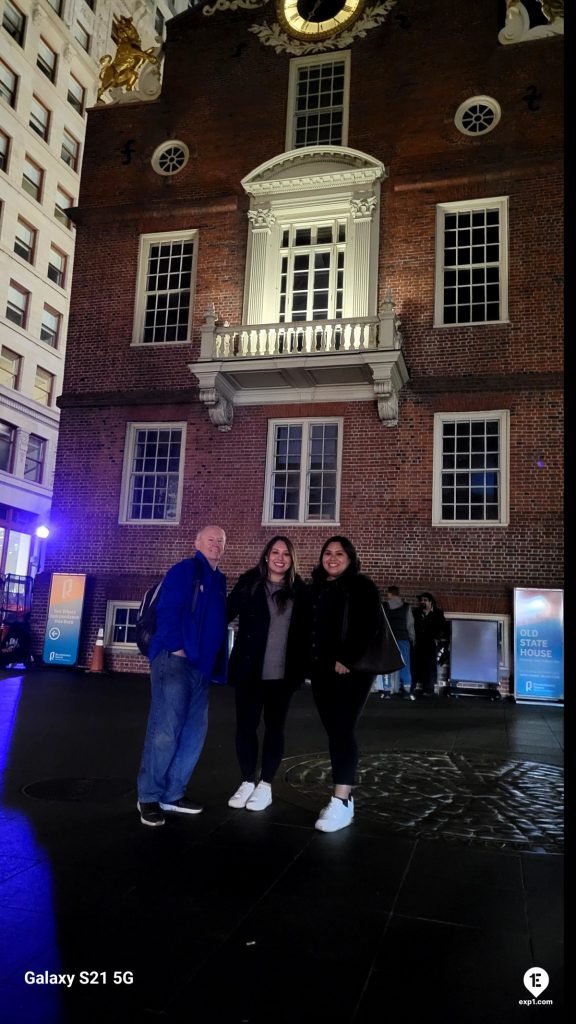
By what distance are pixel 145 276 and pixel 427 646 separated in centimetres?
1131

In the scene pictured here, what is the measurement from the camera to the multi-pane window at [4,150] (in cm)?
3189

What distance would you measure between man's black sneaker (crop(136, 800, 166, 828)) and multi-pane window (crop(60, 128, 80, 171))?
3797 centimetres

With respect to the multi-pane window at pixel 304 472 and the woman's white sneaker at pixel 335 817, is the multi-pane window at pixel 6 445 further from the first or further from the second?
the woman's white sneaker at pixel 335 817

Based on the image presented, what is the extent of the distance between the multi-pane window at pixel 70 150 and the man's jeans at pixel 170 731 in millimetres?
37395

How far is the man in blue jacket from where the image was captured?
4.92m

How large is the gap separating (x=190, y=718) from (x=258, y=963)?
7.88 ft

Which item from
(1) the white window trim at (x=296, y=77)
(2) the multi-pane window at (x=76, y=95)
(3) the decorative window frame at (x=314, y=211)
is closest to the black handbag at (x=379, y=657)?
(3) the decorative window frame at (x=314, y=211)

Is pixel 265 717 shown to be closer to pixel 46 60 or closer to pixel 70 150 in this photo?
pixel 70 150

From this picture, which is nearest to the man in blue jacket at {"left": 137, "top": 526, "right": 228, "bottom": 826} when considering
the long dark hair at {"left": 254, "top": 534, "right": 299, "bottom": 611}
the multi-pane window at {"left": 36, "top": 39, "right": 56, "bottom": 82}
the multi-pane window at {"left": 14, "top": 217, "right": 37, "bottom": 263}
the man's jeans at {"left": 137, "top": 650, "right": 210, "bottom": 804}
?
the man's jeans at {"left": 137, "top": 650, "right": 210, "bottom": 804}

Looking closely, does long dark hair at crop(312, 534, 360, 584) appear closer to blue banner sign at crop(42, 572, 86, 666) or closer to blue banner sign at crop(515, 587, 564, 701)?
blue banner sign at crop(515, 587, 564, 701)

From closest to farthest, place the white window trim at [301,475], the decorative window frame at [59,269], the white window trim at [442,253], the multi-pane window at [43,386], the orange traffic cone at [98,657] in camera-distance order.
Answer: the white window trim at [442,253] → the white window trim at [301,475] → the orange traffic cone at [98,657] → the multi-pane window at [43,386] → the decorative window frame at [59,269]

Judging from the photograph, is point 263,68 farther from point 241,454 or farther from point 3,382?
point 3,382

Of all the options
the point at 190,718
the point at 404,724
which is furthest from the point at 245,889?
the point at 404,724

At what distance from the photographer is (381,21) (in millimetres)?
17328
